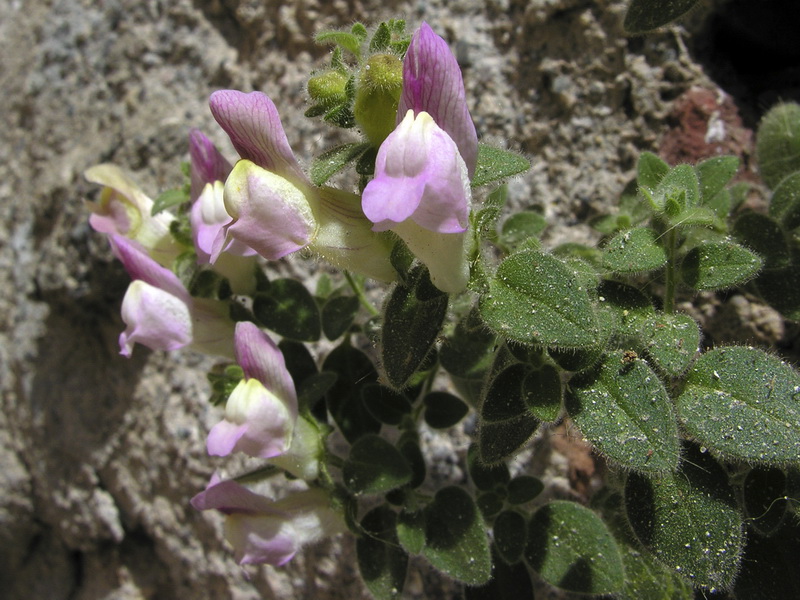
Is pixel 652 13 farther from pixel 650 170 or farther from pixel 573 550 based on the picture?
pixel 573 550

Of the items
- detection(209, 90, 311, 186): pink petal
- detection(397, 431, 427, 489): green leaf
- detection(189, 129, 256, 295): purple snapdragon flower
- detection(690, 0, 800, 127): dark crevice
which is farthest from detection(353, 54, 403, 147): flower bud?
detection(690, 0, 800, 127): dark crevice

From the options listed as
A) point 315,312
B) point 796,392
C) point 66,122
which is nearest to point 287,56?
point 66,122

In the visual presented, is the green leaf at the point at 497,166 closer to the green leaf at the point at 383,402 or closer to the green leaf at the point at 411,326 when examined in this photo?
the green leaf at the point at 411,326

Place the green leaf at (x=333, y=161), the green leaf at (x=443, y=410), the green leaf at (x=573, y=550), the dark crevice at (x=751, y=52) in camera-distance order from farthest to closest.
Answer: the dark crevice at (x=751, y=52) → the green leaf at (x=443, y=410) → the green leaf at (x=573, y=550) → the green leaf at (x=333, y=161)

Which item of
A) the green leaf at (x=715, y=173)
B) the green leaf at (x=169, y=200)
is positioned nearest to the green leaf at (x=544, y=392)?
the green leaf at (x=715, y=173)

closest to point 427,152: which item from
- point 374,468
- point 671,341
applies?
point 671,341

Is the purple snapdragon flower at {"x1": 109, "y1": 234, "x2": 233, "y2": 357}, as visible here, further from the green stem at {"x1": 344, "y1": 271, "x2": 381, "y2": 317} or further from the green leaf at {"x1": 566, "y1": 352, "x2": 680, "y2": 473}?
the green leaf at {"x1": 566, "y1": 352, "x2": 680, "y2": 473}

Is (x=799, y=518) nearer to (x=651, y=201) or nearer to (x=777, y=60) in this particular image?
(x=651, y=201)
